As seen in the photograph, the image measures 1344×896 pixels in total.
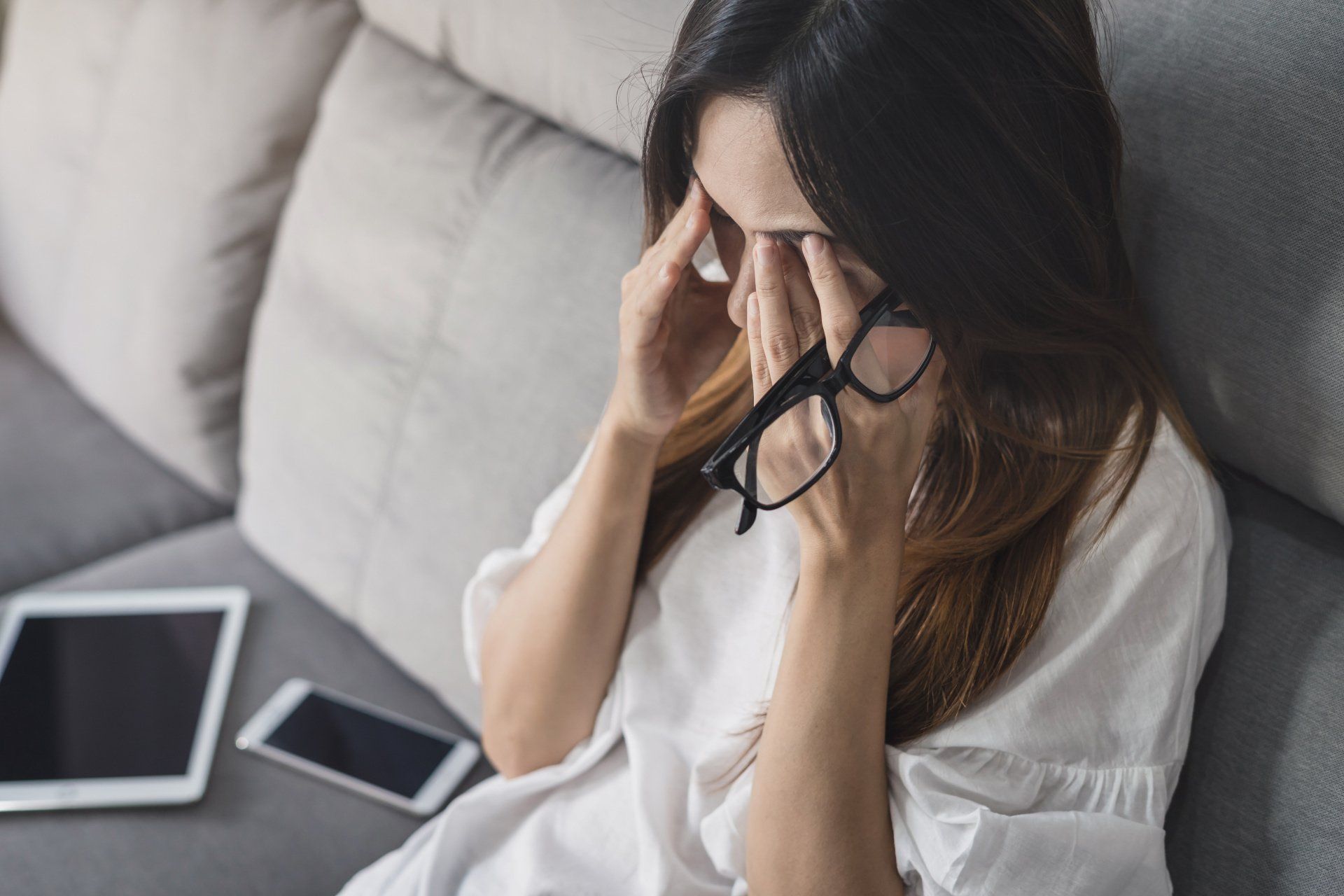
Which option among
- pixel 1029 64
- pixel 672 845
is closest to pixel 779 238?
pixel 1029 64

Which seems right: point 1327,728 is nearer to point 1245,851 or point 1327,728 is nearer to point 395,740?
point 1245,851

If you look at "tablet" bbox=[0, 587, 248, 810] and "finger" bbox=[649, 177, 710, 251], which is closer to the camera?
"finger" bbox=[649, 177, 710, 251]

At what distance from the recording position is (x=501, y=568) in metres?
1.00

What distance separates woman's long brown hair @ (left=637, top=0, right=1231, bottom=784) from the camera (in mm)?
608

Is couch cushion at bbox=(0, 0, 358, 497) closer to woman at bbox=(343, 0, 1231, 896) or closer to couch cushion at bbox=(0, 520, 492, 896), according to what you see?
couch cushion at bbox=(0, 520, 492, 896)

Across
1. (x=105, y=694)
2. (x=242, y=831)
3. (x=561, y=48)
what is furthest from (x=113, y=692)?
(x=561, y=48)

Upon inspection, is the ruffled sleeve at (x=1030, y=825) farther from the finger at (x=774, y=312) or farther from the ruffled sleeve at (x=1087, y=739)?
the finger at (x=774, y=312)

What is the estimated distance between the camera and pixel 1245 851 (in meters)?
0.73

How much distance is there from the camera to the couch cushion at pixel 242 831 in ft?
3.23

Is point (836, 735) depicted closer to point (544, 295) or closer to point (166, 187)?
point (544, 295)

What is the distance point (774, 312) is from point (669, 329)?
20 centimetres

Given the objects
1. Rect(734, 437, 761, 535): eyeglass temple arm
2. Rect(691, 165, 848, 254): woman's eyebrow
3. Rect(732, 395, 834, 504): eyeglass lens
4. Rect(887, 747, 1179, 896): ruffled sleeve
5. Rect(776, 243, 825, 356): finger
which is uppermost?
Rect(691, 165, 848, 254): woman's eyebrow

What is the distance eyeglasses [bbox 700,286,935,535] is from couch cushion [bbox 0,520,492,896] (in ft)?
1.90

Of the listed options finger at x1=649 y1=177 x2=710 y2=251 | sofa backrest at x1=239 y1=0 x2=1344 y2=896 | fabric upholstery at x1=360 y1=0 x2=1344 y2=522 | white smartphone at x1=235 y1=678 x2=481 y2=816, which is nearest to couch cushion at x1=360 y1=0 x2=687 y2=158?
sofa backrest at x1=239 y1=0 x2=1344 y2=896
